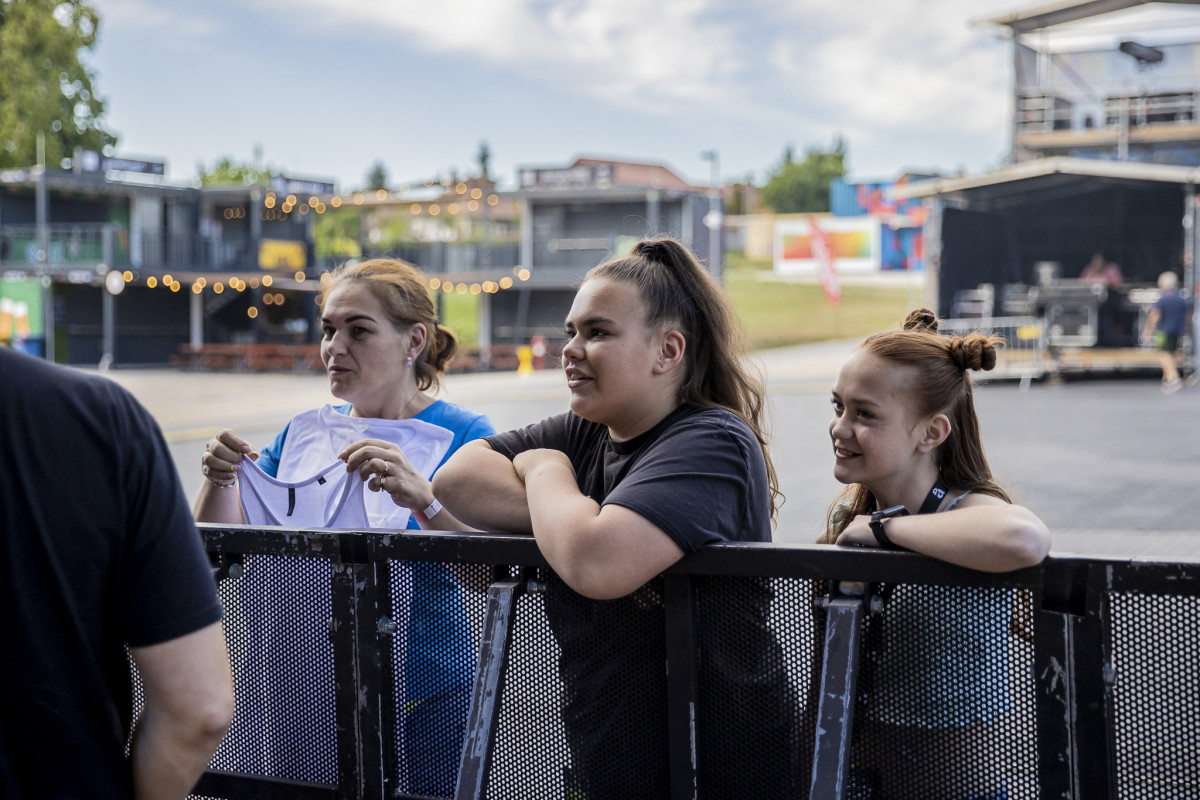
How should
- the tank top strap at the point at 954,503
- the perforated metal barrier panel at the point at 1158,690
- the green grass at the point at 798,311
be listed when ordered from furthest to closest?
the green grass at the point at 798,311
the tank top strap at the point at 954,503
the perforated metal barrier panel at the point at 1158,690

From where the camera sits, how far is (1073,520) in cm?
904

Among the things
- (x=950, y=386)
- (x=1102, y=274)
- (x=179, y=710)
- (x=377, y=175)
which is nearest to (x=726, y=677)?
(x=950, y=386)

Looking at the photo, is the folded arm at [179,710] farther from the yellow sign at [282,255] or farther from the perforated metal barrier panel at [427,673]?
the yellow sign at [282,255]

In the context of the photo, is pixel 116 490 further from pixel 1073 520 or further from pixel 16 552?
pixel 1073 520

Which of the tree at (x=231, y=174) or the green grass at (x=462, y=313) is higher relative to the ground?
the tree at (x=231, y=174)

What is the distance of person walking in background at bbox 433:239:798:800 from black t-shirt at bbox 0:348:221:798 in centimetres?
77

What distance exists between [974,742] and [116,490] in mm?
1447

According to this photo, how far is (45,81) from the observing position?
4716 cm

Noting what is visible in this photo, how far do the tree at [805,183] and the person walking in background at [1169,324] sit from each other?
60375 millimetres

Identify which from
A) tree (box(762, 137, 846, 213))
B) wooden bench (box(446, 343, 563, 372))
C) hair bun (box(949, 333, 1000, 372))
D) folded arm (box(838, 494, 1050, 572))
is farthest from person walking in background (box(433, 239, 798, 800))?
tree (box(762, 137, 846, 213))

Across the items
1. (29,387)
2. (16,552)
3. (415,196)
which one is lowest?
(16,552)

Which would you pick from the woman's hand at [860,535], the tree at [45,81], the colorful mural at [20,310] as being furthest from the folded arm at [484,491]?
the tree at [45,81]

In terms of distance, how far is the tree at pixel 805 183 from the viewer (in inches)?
3241

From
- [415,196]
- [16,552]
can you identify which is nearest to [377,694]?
[16,552]
